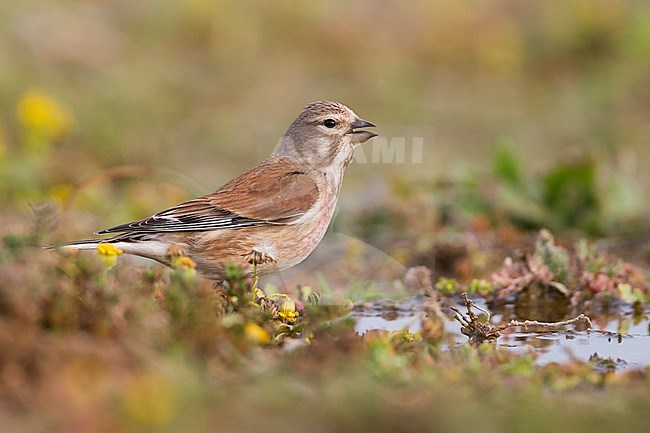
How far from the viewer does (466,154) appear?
10750 mm

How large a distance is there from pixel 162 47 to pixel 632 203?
22.1ft

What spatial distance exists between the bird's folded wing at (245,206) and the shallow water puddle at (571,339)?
72 cm

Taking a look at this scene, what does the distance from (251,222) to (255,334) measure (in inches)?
72.3

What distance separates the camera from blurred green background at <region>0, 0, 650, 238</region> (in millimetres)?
10328

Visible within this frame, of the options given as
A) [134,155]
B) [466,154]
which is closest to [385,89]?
[466,154]

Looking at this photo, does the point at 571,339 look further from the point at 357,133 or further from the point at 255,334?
the point at 357,133

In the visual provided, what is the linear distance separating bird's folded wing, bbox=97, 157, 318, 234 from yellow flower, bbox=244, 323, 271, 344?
5.18 ft

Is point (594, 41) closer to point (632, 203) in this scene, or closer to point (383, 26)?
point (383, 26)

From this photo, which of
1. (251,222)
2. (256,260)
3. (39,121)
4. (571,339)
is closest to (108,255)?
(256,260)

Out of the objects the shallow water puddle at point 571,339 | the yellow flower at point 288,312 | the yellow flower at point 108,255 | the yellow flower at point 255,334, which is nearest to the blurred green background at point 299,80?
the shallow water puddle at point 571,339

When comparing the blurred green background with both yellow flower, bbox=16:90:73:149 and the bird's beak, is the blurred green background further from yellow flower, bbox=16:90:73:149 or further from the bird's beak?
the bird's beak

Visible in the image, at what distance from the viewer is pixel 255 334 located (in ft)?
12.0

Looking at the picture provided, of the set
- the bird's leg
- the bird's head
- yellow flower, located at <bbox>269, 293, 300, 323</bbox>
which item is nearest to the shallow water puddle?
yellow flower, located at <bbox>269, 293, 300, 323</bbox>

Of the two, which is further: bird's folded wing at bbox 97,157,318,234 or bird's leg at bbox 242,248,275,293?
bird's folded wing at bbox 97,157,318,234
